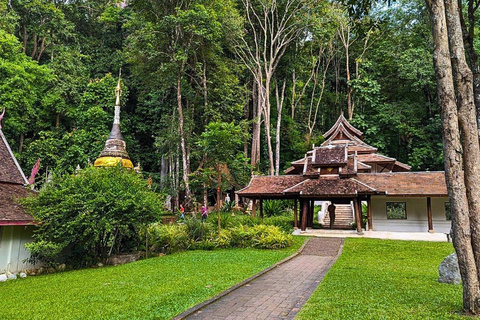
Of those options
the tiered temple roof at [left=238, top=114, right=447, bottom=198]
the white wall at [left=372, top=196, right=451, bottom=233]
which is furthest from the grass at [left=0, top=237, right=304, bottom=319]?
the white wall at [left=372, top=196, right=451, bottom=233]

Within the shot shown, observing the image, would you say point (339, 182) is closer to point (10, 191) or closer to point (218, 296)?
point (218, 296)

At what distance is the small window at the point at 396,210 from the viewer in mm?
17500

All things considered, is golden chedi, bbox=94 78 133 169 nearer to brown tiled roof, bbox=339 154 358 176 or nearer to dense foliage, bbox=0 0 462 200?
dense foliage, bbox=0 0 462 200

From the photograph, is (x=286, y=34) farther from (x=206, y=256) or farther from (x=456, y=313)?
(x=456, y=313)

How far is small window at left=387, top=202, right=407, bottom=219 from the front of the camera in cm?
1750

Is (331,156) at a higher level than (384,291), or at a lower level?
higher

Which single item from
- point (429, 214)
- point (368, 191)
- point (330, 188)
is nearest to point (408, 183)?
point (429, 214)

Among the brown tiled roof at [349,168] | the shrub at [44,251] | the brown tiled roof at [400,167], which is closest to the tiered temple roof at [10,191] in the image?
the shrub at [44,251]

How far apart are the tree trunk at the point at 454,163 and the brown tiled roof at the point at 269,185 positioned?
12.2 m

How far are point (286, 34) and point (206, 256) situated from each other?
19.2 meters

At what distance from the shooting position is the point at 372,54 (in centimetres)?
3350

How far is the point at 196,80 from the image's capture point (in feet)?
85.2

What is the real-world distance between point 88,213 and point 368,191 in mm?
11585

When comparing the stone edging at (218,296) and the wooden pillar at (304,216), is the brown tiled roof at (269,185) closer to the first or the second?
the wooden pillar at (304,216)
